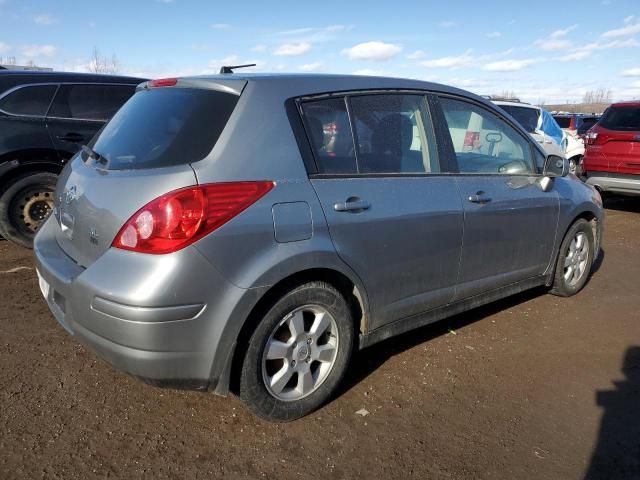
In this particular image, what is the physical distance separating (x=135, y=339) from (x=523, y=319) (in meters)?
3.15

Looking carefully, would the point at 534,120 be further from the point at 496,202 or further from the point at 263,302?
the point at 263,302

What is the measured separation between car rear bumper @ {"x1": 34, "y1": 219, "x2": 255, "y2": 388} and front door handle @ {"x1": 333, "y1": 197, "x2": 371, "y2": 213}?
674 mm

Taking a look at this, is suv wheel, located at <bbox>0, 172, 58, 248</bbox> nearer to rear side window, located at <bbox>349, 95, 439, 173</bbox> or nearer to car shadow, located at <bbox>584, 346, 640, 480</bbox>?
rear side window, located at <bbox>349, 95, 439, 173</bbox>

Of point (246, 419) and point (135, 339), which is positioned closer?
point (135, 339)

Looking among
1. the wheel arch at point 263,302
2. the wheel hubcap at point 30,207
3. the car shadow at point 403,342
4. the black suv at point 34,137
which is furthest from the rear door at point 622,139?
the wheel hubcap at point 30,207

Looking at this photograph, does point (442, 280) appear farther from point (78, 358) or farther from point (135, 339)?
point (78, 358)

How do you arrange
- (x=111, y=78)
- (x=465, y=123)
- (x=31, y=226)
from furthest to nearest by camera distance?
(x=111, y=78), (x=31, y=226), (x=465, y=123)

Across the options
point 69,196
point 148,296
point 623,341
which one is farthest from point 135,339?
point 623,341

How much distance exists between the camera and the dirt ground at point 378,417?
2477 mm

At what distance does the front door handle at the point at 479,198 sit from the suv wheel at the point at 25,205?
12.9 feet

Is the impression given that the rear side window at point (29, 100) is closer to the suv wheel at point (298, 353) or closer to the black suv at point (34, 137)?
the black suv at point (34, 137)

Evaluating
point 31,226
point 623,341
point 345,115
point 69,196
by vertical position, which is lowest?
point 623,341

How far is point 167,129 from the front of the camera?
266 centimetres

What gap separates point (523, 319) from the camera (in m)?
4.31
